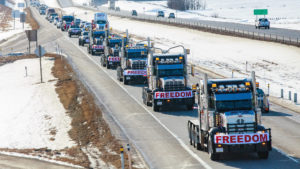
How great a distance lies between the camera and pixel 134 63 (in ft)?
158

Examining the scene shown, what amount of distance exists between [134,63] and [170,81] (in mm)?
12209

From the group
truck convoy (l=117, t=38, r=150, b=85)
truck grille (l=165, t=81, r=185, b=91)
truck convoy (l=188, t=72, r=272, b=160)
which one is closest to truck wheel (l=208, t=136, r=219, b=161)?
truck convoy (l=188, t=72, r=272, b=160)

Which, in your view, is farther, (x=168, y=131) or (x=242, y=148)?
(x=168, y=131)

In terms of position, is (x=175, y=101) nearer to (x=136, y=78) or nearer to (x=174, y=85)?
(x=174, y=85)

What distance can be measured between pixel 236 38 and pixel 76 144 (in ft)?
205

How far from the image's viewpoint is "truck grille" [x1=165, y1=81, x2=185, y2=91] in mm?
36406

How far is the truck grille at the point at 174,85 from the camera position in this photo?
36406 millimetres

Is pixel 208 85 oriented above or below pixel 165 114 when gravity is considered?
above

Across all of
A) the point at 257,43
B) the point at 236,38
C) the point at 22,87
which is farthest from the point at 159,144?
the point at 236,38

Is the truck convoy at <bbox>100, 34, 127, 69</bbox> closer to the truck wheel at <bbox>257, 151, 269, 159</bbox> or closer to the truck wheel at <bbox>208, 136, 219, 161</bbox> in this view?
the truck wheel at <bbox>208, 136, 219, 161</bbox>

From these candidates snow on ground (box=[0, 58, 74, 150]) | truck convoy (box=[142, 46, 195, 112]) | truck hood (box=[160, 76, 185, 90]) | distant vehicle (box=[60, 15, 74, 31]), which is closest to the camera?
snow on ground (box=[0, 58, 74, 150])

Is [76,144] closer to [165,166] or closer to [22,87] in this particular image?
Answer: [165,166]

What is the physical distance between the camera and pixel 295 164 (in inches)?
893

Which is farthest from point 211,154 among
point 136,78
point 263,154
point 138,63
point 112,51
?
point 112,51
